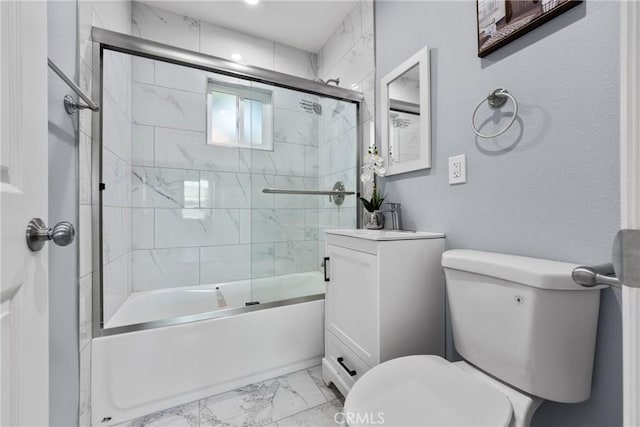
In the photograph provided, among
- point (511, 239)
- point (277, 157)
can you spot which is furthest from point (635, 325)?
point (277, 157)

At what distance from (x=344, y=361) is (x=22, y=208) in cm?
131

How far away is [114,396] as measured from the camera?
3.97 ft

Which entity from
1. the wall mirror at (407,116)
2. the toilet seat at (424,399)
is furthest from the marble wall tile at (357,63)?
the toilet seat at (424,399)

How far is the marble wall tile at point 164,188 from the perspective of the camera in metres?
1.83

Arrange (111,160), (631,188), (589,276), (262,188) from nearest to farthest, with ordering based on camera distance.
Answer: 1. (631,188)
2. (589,276)
3. (111,160)
4. (262,188)

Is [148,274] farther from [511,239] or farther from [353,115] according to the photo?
[511,239]

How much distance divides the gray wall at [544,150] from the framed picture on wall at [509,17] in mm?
27

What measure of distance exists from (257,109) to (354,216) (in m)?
0.97

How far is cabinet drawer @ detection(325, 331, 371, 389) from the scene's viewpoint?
3.97 ft

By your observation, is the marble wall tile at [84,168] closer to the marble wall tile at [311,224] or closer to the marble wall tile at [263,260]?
the marble wall tile at [263,260]

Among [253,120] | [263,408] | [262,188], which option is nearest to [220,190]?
[262,188]

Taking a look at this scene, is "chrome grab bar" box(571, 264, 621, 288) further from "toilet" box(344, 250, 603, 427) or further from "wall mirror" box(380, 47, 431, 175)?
"wall mirror" box(380, 47, 431, 175)

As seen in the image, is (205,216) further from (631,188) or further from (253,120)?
(631,188)

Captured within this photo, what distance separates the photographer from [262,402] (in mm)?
1344
